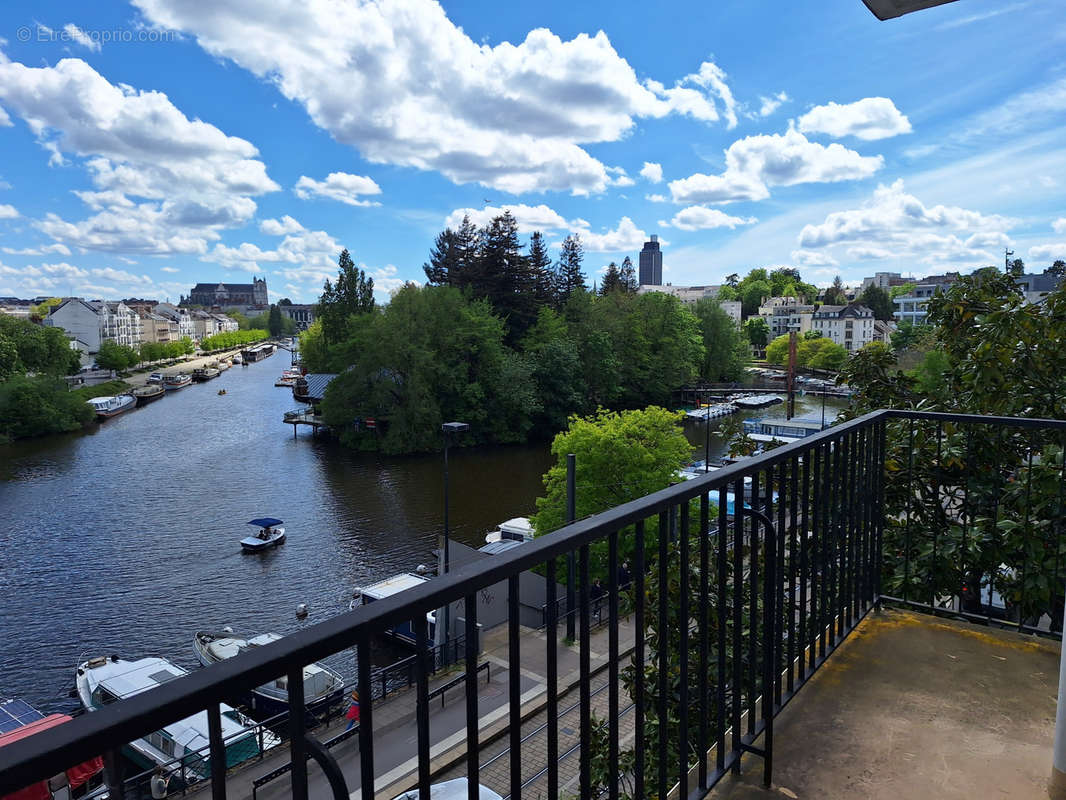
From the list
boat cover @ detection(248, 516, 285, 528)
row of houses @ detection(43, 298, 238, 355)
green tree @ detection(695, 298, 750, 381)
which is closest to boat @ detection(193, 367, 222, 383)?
row of houses @ detection(43, 298, 238, 355)

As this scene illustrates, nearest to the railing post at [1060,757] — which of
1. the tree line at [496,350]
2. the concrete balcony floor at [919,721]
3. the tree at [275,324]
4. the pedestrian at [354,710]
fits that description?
the concrete balcony floor at [919,721]

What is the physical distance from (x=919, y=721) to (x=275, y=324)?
174 meters

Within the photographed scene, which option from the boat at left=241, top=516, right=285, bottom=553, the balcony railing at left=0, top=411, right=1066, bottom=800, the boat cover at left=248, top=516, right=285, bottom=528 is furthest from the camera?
the boat cover at left=248, top=516, right=285, bottom=528

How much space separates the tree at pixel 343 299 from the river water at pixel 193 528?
532 inches

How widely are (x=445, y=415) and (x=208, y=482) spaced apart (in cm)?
1353

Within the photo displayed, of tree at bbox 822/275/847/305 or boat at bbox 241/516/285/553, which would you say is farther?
tree at bbox 822/275/847/305

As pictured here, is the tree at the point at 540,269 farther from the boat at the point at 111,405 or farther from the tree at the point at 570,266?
the boat at the point at 111,405

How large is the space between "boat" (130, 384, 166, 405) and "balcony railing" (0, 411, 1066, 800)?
58.5m

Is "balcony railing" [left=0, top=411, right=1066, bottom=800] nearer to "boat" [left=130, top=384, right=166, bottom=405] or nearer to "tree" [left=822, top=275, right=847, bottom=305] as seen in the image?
"boat" [left=130, top=384, right=166, bottom=405]

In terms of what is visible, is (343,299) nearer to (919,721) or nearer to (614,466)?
(614,466)

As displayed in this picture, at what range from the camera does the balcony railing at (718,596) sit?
36.3 inches

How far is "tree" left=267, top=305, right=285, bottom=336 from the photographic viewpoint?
163875 mm

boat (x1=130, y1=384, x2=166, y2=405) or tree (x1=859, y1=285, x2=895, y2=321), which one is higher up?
tree (x1=859, y1=285, x2=895, y2=321)

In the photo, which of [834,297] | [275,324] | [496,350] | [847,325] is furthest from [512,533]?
[275,324]
